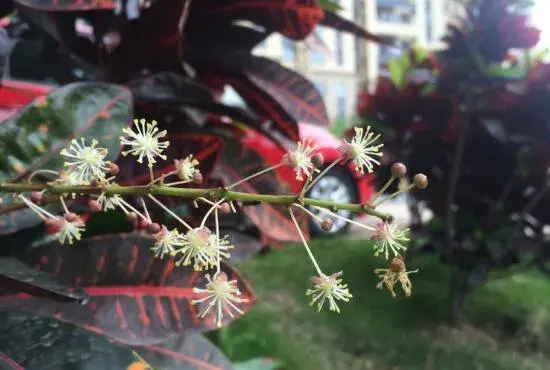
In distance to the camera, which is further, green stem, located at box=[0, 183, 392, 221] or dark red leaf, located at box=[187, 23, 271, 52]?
dark red leaf, located at box=[187, 23, 271, 52]

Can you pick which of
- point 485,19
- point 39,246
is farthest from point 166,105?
point 485,19

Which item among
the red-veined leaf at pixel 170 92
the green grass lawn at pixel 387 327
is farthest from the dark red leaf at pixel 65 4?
the green grass lawn at pixel 387 327

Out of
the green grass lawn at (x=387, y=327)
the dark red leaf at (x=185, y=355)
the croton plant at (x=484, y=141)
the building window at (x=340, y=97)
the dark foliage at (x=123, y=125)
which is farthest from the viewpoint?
the building window at (x=340, y=97)

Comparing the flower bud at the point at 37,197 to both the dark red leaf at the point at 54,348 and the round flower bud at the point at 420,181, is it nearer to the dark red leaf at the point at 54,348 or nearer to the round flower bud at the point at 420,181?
the dark red leaf at the point at 54,348

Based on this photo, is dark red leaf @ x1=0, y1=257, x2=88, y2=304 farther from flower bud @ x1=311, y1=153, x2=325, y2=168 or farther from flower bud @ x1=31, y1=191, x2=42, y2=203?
flower bud @ x1=311, y1=153, x2=325, y2=168

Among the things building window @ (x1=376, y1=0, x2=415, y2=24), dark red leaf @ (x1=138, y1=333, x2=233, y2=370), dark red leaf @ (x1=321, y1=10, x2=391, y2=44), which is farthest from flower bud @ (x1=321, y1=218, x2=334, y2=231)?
building window @ (x1=376, y1=0, x2=415, y2=24)

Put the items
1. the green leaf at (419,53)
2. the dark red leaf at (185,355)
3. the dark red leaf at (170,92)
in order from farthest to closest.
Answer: the green leaf at (419,53)
the dark red leaf at (170,92)
the dark red leaf at (185,355)
